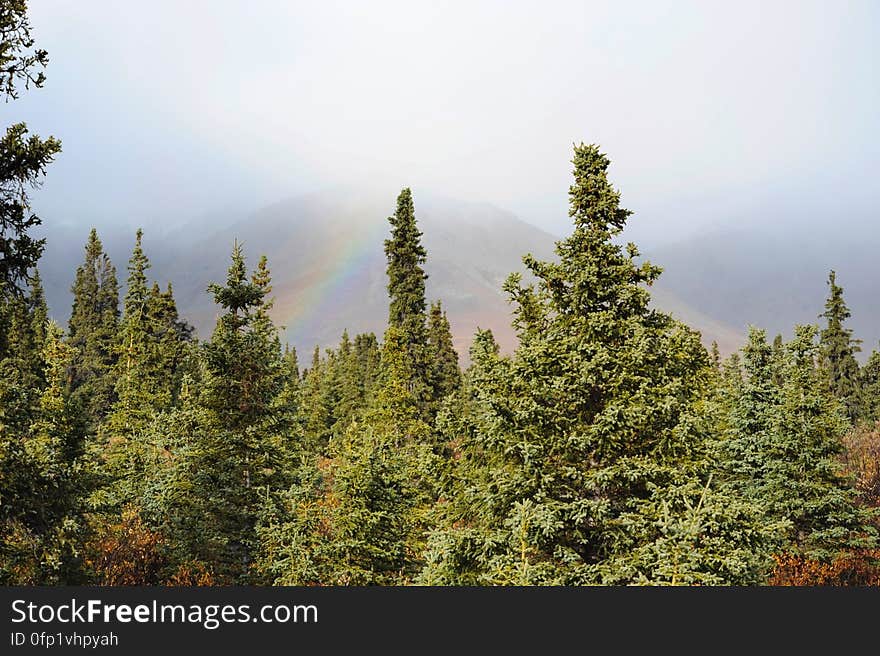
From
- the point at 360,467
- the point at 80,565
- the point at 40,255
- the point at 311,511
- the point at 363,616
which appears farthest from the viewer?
the point at 311,511

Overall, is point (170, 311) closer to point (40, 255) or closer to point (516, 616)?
point (40, 255)

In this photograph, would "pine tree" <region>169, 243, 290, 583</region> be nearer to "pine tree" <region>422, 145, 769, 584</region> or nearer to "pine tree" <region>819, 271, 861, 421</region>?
"pine tree" <region>422, 145, 769, 584</region>

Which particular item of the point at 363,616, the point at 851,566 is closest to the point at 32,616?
the point at 363,616

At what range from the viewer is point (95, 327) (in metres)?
77.5

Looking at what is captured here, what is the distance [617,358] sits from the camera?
1174 cm

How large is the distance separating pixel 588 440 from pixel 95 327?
262 feet

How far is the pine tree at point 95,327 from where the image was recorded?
65.8 metres

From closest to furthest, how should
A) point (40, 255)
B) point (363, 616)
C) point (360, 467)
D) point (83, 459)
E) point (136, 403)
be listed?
point (363, 616)
point (40, 255)
point (83, 459)
point (360, 467)
point (136, 403)

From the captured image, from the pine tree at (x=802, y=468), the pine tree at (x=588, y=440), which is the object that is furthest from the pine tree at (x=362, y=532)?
the pine tree at (x=802, y=468)

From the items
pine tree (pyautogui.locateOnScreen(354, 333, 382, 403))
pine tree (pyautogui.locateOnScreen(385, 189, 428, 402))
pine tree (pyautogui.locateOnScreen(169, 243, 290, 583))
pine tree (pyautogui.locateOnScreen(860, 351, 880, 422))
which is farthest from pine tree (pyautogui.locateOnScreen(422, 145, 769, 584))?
pine tree (pyautogui.locateOnScreen(860, 351, 880, 422))

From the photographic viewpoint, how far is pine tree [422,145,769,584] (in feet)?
35.6

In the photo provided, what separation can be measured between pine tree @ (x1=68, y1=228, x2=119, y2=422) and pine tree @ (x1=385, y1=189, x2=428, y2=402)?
37.1m

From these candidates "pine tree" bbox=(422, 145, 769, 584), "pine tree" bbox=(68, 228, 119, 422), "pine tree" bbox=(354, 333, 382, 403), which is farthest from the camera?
"pine tree" bbox=(354, 333, 382, 403)

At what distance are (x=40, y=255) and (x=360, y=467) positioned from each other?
8.44 metres
